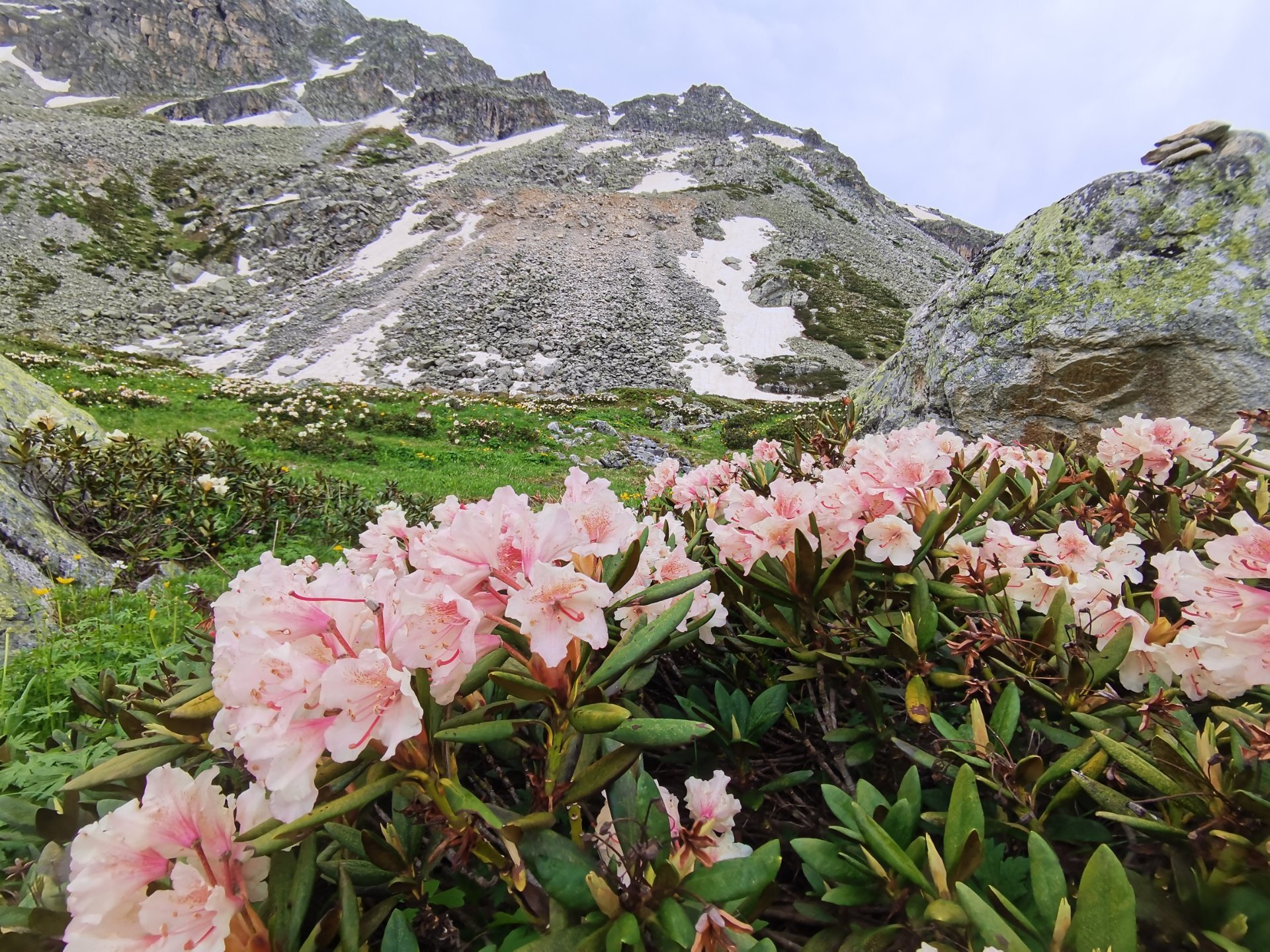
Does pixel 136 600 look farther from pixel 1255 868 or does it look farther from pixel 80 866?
pixel 1255 868

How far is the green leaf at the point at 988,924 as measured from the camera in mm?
812

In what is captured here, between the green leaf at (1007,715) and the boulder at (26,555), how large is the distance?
14.3 ft

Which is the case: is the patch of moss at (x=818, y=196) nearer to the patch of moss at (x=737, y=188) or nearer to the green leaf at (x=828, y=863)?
the patch of moss at (x=737, y=188)

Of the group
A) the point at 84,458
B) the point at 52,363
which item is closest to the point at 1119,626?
the point at 84,458

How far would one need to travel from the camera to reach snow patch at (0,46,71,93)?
221 feet

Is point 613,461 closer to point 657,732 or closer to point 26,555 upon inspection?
point 26,555

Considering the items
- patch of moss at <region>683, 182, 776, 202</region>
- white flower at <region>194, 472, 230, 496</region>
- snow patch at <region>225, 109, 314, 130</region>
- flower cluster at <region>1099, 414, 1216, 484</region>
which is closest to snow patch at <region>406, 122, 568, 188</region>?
snow patch at <region>225, 109, 314, 130</region>

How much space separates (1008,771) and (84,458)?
6757 millimetres

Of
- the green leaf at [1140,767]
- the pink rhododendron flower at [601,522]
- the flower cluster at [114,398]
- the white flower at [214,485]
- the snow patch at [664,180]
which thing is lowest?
the flower cluster at [114,398]

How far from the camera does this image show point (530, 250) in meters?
38.8

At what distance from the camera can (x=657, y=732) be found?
3.29 ft

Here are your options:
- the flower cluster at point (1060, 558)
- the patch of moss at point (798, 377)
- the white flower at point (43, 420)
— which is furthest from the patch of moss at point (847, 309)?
the flower cluster at point (1060, 558)

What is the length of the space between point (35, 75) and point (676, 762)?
10729 cm

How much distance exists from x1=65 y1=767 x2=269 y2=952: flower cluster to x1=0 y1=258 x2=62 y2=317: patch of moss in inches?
1672
